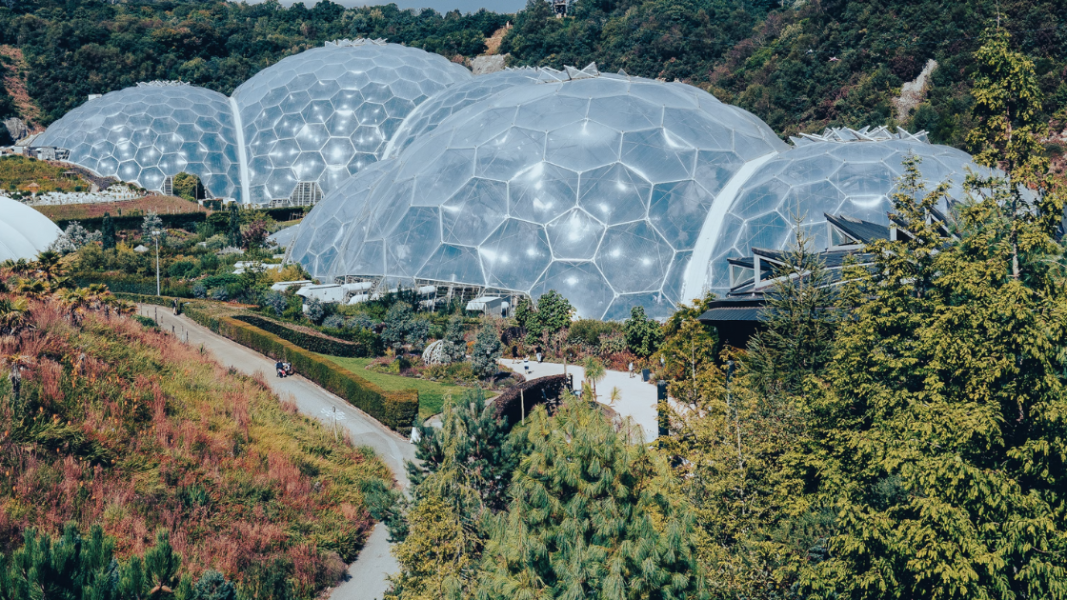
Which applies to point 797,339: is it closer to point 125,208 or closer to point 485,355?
point 485,355

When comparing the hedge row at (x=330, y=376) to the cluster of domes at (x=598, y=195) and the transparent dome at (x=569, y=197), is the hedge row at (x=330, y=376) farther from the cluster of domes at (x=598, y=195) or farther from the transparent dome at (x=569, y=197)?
the transparent dome at (x=569, y=197)

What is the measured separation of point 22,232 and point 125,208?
11154 millimetres

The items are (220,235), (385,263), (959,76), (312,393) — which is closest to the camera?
(312,393)

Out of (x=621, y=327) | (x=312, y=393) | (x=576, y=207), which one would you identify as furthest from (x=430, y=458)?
(x=576, y=207)

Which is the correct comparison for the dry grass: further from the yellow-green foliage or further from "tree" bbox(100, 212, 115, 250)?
"tree" bbox(100, 212, 115, 250)

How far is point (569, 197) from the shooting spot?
30.7 metres

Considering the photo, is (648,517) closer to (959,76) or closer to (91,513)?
(91,513)

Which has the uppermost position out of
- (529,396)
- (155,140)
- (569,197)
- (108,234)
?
(155,140)

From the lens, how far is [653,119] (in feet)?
109

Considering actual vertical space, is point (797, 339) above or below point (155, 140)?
below

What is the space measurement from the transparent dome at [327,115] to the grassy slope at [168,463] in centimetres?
3783

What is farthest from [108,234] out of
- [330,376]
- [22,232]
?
[330,376]

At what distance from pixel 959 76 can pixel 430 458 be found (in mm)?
53189

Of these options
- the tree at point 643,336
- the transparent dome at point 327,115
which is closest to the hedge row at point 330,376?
the tree at point 643,336
